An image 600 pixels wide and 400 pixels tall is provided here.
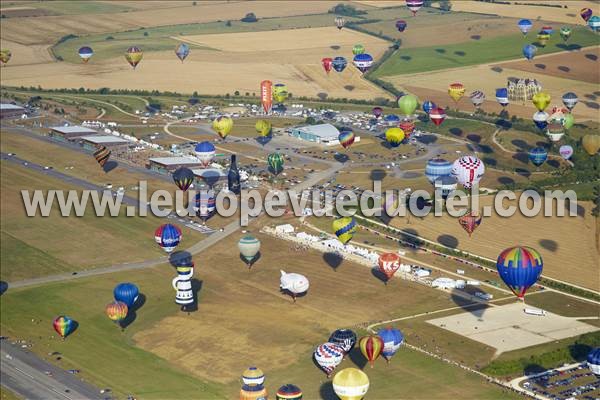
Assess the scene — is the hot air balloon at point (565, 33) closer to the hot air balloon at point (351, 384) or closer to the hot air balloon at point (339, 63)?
the hot air balloon at point (339, 63)

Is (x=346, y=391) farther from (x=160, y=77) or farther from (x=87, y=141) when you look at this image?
(x=160, y=77)

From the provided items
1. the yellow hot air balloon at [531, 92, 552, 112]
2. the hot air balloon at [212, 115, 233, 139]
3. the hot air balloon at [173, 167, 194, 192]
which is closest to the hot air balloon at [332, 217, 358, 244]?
the hot air balloon at [173, 167, 194, 192]

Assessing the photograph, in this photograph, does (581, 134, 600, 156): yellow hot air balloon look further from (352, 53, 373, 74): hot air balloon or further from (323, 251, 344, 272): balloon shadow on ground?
(352, 53, 373, 74): hot air balloon

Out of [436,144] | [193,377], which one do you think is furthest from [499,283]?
[436,144]

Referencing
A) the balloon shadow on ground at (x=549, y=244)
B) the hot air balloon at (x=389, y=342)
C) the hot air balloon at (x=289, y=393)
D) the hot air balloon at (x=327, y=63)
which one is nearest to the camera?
the hot air balloon at (x=289, y=393)

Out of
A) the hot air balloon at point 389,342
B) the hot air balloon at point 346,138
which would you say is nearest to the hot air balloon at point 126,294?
the hot air balloon at point 389,342

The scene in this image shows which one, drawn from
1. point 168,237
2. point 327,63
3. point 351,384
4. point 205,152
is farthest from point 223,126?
point 351,384
